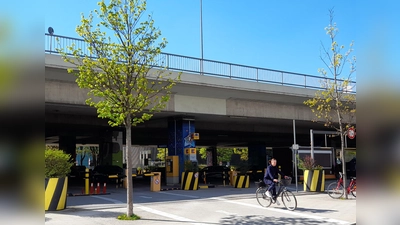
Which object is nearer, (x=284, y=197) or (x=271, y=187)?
(x=271, y=187)

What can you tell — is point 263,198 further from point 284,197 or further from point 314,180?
point 314,180

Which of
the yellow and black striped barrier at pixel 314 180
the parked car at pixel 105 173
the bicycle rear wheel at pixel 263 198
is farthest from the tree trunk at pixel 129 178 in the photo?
the parked car at pixel 105 173

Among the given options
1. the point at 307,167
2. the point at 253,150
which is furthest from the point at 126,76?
the point at 253,150

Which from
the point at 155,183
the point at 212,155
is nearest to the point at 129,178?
the point at 155,183

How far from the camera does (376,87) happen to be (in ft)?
15.1

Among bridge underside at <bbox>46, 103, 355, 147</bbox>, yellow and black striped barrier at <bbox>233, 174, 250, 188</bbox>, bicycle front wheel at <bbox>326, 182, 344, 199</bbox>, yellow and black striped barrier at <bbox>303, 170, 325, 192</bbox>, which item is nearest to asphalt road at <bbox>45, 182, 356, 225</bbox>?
bicycle front wheel at <bbox>326, 182, 344, 199</bbox>

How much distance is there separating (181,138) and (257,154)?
866 inches

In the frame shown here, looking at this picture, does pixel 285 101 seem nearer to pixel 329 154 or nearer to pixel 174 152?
pixel 329 154

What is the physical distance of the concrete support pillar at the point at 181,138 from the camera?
985 inches

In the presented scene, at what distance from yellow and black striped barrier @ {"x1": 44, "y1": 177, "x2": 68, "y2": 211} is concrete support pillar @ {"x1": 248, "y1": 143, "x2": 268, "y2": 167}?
33532mm

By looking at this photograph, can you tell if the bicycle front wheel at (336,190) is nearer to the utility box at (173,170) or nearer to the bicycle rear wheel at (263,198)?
the bicycle rear wheel at (263,198)

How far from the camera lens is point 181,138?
25.3 m

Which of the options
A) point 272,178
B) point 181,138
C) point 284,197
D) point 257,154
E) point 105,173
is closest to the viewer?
point 272,178

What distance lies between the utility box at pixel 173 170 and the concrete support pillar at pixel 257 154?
20.6 metres
